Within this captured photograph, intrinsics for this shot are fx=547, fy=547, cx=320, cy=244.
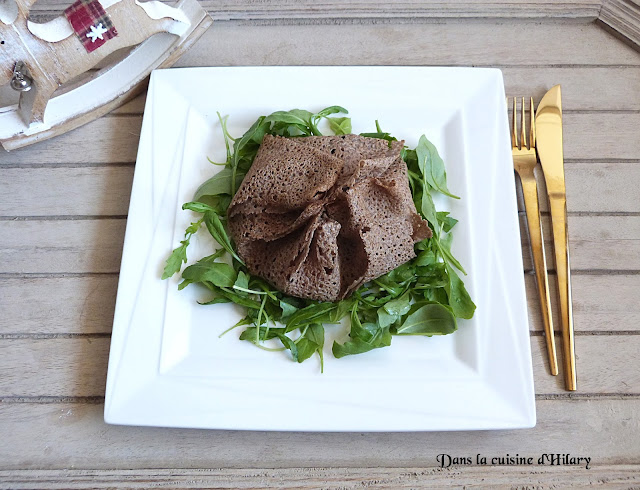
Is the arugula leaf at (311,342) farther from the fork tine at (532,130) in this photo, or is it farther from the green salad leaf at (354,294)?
the fork tine at (532,130)

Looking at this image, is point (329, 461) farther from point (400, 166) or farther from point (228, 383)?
point (400, 166)

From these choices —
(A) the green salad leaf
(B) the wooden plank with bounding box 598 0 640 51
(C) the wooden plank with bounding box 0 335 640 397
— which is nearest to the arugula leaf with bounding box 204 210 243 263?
(A) the green salad leaf

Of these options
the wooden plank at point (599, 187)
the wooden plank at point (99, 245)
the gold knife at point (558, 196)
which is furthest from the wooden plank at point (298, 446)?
the wooden plank at point (599, 187)

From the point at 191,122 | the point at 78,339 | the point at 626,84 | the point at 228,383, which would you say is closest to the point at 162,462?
the point at 228,383

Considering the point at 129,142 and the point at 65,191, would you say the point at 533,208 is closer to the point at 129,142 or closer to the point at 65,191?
the point at 129,142

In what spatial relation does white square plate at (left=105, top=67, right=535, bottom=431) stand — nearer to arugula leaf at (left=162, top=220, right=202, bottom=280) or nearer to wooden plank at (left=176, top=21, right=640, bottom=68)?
arugula leaf at (left=162, top=220, right=202, bottom=280)

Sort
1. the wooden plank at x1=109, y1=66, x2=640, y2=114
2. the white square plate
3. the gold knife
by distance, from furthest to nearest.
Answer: the wooden plank at x1=109, y1=66, x2=640, y2=114 → the gold knife → the white square plate
